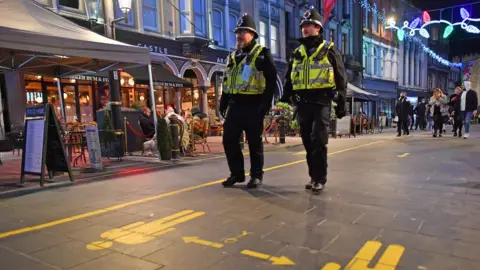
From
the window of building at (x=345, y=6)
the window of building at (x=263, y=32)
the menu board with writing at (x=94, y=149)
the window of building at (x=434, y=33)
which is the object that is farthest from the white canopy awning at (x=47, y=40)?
the window of building at (x=434, y=33)

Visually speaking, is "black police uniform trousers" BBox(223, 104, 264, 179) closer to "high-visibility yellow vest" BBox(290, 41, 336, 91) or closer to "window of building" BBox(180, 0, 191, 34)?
"high-visibility yellow vest" BBox(290, 41, 336, 91)

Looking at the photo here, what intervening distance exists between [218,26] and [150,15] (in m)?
4.16

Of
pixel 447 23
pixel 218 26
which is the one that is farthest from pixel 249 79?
pixel 447 23

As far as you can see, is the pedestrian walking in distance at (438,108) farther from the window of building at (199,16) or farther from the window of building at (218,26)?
the window of building at (218,26)

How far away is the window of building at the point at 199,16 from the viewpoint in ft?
56.7

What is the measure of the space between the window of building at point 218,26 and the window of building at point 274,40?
4.64 metres

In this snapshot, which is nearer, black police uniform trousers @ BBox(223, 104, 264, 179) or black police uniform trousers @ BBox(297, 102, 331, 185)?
black police uniform trousers @ BBox(297, 102, 331, 185)

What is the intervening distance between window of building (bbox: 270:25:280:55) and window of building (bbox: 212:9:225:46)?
4.64 metres

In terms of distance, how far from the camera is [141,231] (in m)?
3.21

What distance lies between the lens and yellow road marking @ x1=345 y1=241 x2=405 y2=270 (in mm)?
2383

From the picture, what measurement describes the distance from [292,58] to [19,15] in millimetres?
4720

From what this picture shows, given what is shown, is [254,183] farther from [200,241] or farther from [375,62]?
[375,62]

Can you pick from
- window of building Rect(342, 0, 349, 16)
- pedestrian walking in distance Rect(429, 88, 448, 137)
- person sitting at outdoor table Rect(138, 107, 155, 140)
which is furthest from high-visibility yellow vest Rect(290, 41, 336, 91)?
window of building Rect(342, 0, 349, 16)

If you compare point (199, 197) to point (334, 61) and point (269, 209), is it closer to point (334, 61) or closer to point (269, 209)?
point (269, 209)
